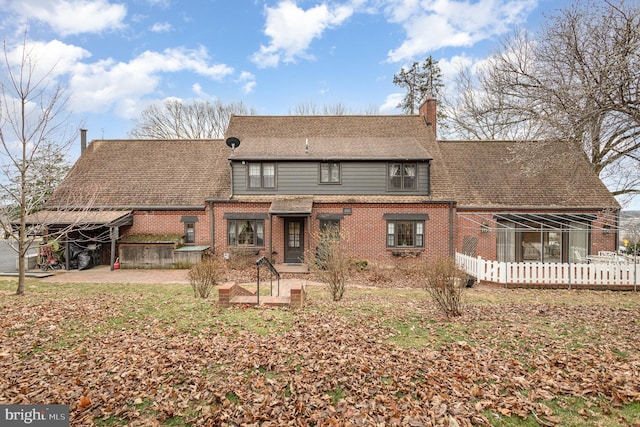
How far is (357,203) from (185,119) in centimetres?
2812

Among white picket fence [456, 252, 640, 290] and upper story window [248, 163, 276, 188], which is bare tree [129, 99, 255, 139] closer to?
upper story window [248, 163, 276, 188]

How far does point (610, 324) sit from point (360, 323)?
5.25 meters

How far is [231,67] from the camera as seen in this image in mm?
25438

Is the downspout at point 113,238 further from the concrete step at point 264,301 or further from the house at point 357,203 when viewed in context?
the concrete step at point 264,301

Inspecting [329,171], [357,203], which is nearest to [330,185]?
[329,171]

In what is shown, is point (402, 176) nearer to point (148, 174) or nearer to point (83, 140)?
point (148, 174)

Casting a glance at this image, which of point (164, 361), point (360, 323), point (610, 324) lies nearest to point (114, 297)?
point (164, 361)

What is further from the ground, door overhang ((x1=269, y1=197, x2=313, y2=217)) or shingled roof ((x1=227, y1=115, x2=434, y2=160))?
shingled roof ((x1=227, y1=115, x2=434, y2=160))

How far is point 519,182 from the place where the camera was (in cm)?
1734

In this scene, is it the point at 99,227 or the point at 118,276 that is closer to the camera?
the point at 118,276

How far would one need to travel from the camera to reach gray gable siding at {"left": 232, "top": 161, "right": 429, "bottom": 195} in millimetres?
16422

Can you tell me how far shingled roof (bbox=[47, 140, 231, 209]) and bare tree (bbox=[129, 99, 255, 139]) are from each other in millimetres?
16391

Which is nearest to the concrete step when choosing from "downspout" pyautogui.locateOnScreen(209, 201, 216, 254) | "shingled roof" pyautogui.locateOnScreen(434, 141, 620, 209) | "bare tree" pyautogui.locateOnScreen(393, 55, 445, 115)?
"downspout" pyautogui.locateOnScreen(209, 201, 216, 254)

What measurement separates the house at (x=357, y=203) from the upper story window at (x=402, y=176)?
0.05 meters
